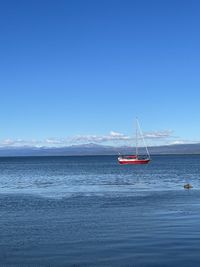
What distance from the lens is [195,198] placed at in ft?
182

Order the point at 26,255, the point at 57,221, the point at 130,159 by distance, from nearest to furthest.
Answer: the point at 26,255 < the point at 57,221 < the point at 130,159

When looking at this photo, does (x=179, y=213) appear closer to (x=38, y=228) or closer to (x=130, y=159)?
(x=38, y=228)

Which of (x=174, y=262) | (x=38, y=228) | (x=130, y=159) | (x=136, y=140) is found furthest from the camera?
(x=130, y=159)

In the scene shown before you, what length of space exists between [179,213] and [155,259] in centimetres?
1661

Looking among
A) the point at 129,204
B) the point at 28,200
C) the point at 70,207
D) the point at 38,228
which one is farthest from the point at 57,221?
the point at 28,200

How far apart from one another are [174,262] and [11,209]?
26.1 meters

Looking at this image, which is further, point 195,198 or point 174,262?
point 195,198

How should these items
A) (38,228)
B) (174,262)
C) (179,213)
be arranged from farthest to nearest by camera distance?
(179,213) → (38,228) → (174,262)

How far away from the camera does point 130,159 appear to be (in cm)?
19450

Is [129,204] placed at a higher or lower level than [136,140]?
lower

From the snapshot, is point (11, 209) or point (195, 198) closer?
point (11, 209)

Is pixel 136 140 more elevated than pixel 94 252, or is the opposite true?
pixel 136 140

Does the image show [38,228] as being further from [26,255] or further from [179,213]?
[179,213]

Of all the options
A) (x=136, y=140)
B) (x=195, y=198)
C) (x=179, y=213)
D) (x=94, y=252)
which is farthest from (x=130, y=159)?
(x=94, y=252)
